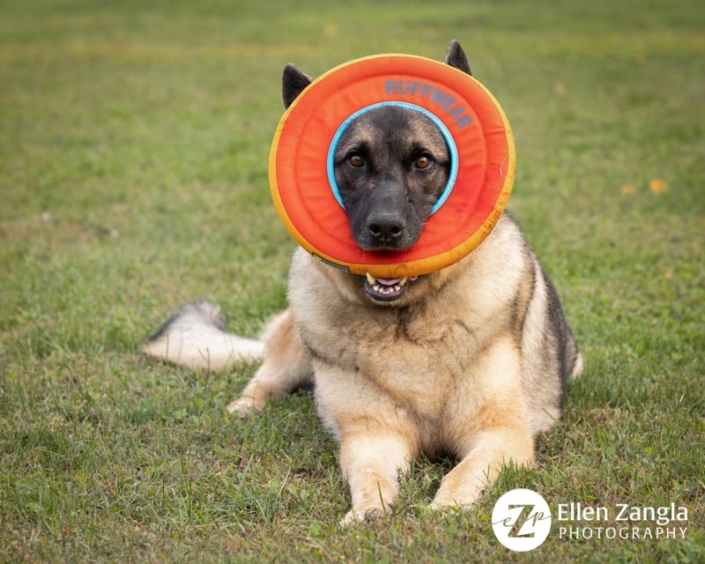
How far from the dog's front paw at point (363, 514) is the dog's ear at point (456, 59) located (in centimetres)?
216

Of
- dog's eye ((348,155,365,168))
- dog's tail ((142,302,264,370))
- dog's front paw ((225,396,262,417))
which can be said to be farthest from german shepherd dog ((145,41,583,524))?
dog's tail ((142,302,264,370))

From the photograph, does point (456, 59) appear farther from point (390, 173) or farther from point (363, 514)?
point (363, 514)

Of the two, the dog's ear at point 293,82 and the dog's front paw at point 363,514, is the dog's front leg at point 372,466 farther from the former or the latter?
the dog's ear at point 293,82

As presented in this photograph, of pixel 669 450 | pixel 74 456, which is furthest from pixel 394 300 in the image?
pixel 74 456

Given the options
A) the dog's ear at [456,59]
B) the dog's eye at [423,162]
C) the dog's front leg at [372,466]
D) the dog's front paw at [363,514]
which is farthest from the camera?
the dog's ear at [456,59]

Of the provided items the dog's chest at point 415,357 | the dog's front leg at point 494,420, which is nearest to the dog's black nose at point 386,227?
the dog's chest at point 415,357

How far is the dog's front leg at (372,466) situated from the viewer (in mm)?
3695

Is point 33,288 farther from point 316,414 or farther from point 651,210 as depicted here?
point 651,210

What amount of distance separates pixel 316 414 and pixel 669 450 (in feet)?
6.11

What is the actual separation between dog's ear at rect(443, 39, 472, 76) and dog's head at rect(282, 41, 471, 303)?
0.46 m

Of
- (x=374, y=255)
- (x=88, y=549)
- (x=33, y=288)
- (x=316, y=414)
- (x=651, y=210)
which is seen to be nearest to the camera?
(x=88, y=549)

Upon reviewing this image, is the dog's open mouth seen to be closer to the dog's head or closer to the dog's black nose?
the dog's head

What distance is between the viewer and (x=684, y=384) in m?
4.92

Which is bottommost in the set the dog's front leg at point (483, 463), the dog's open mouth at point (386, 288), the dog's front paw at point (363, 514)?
the dog's front paw at point (363, 514)
